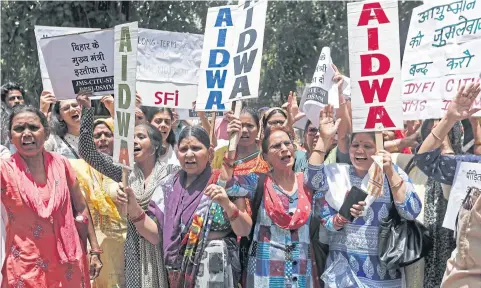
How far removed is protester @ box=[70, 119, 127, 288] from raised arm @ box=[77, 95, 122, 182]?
0.18 m

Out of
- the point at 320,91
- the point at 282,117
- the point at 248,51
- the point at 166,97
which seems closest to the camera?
the point at 248,51

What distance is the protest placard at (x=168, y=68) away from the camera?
806 cm

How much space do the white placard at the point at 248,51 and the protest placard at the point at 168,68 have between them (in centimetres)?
249

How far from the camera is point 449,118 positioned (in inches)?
202

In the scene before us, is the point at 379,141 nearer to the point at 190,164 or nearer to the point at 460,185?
the point at 460,185

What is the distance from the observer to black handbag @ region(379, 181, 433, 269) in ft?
16.8

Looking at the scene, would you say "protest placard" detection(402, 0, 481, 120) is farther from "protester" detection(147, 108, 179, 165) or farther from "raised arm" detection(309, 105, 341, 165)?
"protester" detection(147, 108, 179, 165)

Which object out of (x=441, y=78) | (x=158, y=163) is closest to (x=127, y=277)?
(x=158, y=163)

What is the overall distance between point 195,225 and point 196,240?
0.29ft

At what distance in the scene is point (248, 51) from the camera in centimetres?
540

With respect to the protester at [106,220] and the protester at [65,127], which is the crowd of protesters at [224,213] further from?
the protester at [65,127]

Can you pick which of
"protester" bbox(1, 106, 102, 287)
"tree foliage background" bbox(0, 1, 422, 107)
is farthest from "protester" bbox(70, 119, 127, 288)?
"tree foliage background" bbox(0, 1, 422, 107)

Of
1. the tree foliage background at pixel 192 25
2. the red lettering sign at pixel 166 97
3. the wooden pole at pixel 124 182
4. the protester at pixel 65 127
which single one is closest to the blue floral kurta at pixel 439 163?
the wooden pole at pixel 124 182

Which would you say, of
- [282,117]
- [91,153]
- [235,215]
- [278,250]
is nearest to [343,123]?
[282,117]
